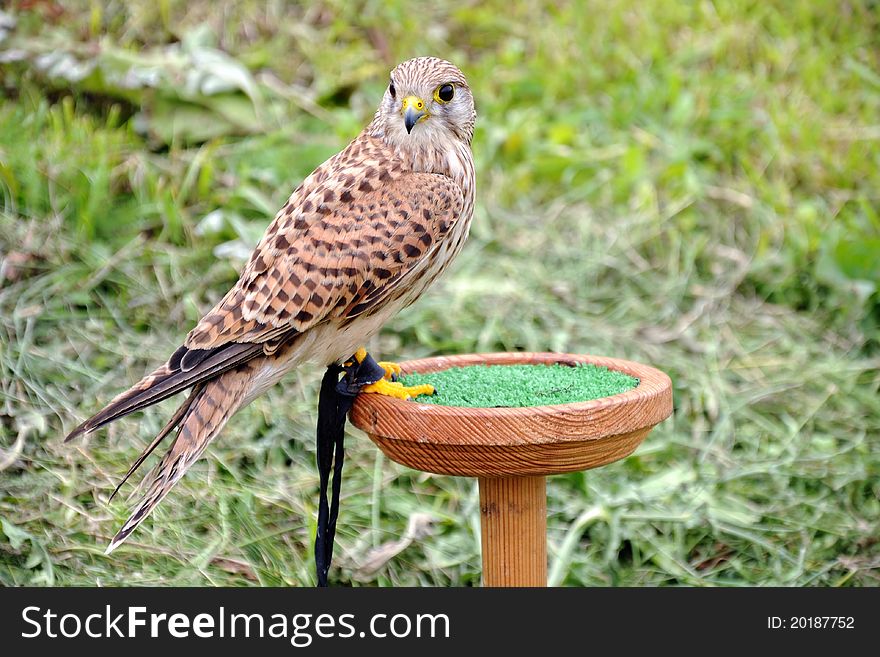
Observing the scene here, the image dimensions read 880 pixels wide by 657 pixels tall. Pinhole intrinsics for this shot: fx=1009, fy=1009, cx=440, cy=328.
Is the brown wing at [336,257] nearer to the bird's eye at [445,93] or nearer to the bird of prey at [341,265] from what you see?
the bird of prey at [341,265]

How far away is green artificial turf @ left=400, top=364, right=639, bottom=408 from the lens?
218 centimetres

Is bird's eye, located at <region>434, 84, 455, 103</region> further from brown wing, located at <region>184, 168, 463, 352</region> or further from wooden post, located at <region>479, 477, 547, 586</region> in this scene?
wooden post, located at <region>479, 477, 547, 586</region>

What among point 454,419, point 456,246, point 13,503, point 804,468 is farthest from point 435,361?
point 804,468

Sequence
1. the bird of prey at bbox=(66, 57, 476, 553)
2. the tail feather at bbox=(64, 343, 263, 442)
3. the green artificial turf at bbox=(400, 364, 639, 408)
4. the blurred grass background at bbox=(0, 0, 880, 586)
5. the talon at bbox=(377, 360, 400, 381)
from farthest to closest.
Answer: the blurred grass background at bbox=(0, 0, 880, 586)
the talon at bbox=(377, 360, 400, 381)
the green artificial turf at bbox=(400, 364, 639, 408)
the bird of prey at bbox=(66, 57, 476, 553)
the tail feather at bbox=(64, 343, 263, 442)

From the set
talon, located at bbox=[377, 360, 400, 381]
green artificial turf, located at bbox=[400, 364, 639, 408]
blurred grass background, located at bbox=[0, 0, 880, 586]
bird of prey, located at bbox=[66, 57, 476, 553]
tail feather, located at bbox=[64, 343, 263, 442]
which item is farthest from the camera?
blurred grass background, located at bbox=[0, 0, 880, 586]

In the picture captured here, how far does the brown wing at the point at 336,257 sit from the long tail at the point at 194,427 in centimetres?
10

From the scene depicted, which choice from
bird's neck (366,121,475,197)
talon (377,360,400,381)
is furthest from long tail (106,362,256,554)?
bird's neck (366,121,475,197)

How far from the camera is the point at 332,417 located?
2.28 m

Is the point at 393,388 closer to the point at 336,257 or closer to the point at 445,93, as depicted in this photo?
the point at 336,257

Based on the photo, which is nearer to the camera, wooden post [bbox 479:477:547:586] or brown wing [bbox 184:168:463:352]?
brown wing [bbox 184:168:463:352]

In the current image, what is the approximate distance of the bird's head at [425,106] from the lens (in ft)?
7.18

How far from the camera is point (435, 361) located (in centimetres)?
253

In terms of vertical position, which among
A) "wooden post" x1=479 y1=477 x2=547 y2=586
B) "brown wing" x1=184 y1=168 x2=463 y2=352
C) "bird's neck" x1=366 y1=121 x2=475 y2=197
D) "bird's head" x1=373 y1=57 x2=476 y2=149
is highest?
"bird's head" x1=373 y1=57 x2=476 y2=149

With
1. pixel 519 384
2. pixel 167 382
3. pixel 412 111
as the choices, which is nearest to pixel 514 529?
pixel 519 384
